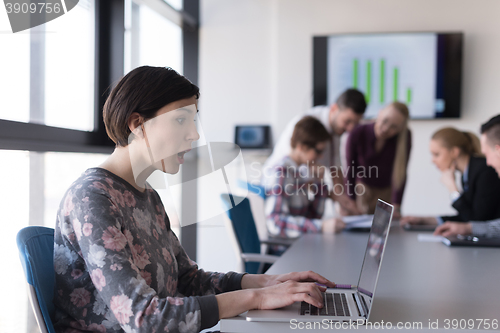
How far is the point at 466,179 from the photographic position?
2539mm

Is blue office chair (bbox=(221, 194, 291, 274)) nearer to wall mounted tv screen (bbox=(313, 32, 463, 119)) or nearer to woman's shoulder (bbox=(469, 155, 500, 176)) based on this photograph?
woman's shoulder (bbox=(469, 155, 500, 176))

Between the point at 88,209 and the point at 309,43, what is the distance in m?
3.37

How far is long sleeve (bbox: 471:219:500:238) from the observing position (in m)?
2.09

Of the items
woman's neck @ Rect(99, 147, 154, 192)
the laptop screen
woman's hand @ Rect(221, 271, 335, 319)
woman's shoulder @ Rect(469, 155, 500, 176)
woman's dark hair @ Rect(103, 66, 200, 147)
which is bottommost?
woman's hand @ Rect(221, 271, 335, 319)

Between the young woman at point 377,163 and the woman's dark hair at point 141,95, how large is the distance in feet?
7.06

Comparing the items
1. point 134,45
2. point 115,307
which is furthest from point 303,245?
point 134,45

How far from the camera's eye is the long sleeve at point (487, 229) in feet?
6.85

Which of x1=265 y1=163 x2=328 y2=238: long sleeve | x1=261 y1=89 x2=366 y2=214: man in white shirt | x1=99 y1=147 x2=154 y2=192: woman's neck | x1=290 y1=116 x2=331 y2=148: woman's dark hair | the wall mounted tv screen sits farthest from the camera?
the wall mounted tv screen

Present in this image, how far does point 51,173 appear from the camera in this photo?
6.69 ft

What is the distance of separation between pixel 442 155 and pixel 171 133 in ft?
6.89

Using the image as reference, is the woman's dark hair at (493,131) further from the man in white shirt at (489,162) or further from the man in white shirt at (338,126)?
the man in white shirt at (338,126)

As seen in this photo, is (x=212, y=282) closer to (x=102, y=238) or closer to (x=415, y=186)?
(x=102, y=238)

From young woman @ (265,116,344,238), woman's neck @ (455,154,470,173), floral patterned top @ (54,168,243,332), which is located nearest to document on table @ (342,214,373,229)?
young woman @ (265,116,344,238)

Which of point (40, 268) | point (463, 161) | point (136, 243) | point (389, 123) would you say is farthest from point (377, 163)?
point (40, 268)
